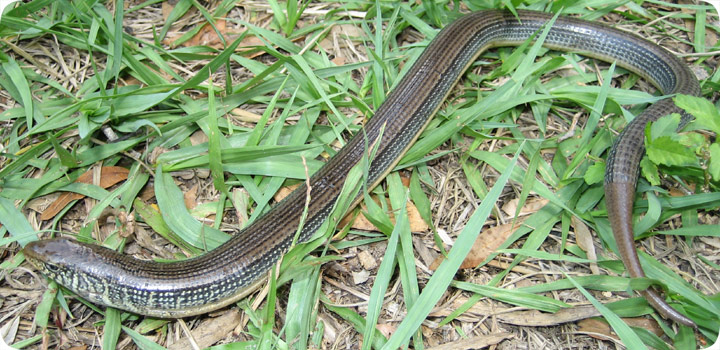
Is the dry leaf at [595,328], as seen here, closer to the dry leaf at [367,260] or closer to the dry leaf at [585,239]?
the dry leaf at [585,239]

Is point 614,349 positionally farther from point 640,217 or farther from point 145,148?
point 145,148

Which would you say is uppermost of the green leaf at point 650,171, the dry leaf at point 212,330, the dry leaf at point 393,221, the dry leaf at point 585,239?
the green leaf at point 650,171

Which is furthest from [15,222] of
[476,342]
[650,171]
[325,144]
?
[650,171]

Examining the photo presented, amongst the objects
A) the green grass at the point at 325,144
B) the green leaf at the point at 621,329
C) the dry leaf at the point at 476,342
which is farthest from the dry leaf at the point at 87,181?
the green leaf at the point at 621,329

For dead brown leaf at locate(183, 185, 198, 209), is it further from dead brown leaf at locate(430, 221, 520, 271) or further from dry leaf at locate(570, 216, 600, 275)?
dry leaf at locate(570, 216, 600, 275)

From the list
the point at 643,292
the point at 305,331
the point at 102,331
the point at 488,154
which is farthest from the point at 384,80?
the point at 102,331

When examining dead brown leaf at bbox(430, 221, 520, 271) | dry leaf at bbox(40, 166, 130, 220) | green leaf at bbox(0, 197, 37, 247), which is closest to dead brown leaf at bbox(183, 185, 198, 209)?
dry leaf at bbox(40, 166, 130, 220)

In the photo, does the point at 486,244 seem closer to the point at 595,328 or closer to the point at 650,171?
Answer: the point at 595,328
